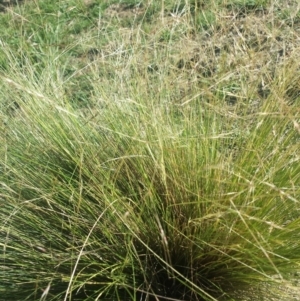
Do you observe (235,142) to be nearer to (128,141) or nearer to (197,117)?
(197,117)

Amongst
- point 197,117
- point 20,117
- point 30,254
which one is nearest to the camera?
point 30,254

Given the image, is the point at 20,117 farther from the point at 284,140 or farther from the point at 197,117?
the point at 284,140

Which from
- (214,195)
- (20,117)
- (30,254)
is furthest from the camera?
(20,117)

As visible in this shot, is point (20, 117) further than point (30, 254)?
Yes

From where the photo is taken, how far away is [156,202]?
91.1 inches

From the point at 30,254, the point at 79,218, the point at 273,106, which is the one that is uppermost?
the point at 273,106

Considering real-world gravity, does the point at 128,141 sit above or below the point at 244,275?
above

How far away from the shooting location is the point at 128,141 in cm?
246

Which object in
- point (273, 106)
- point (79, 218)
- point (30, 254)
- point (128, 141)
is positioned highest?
point (273, 106)

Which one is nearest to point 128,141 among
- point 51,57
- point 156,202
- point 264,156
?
point 156,202

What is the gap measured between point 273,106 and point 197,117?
325 mm

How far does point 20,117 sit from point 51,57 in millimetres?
322

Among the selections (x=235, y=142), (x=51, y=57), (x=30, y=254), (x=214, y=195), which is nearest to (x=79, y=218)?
(x=30, y=254)

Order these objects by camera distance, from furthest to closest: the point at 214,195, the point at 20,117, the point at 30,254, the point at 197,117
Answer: the point at 20,117 < the point at 197,117 < the point at 30,254 < the point at 214,195
